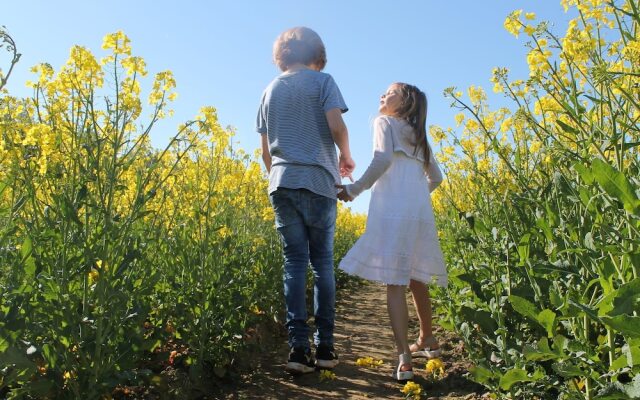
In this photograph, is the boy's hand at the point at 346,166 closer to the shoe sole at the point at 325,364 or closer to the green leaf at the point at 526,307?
the shoe sole at the point at 325,364

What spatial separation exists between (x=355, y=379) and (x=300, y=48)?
1835 mm

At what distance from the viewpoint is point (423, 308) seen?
3.48 meters

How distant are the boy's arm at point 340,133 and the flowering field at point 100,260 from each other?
2.14 feet

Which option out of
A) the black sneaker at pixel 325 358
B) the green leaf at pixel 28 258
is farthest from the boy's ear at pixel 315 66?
the green leaf at pixel 28 258

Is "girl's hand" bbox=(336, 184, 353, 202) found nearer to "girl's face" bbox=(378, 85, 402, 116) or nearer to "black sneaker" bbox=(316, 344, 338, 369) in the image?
"girl's face" bbox=(378, 85, 402, 116)

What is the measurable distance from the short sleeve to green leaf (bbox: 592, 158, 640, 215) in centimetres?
181

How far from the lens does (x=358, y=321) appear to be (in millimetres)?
5434

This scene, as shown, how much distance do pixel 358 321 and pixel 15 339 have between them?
3.88 metres

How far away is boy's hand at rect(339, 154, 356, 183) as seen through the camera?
3406 millimetres

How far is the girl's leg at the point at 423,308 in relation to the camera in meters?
3.46

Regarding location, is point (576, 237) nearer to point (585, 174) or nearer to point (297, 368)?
point (585, 174)

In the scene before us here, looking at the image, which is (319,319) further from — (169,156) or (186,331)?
(169,156)

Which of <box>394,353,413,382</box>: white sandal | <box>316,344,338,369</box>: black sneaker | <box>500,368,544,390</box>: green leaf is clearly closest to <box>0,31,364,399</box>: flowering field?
<box>316,344,338,369</box>: black sneaker

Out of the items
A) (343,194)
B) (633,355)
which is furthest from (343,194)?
(633,355)
